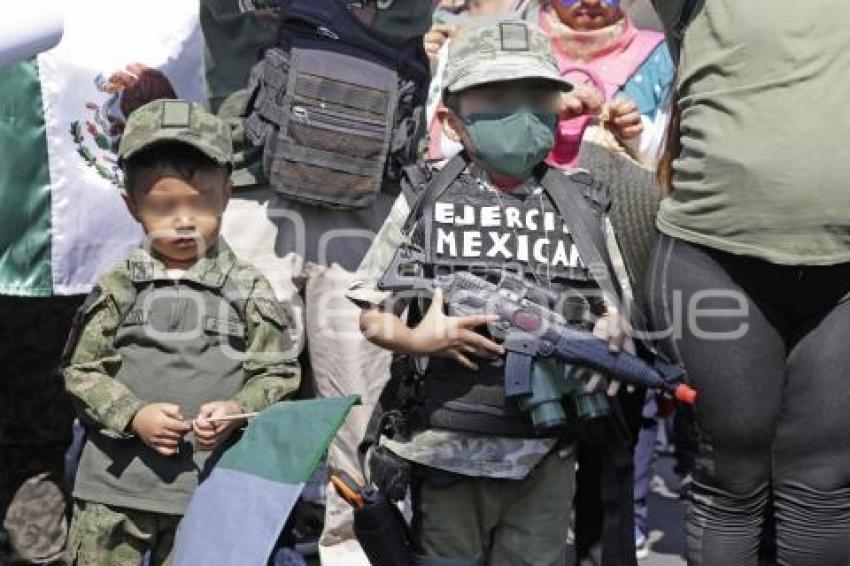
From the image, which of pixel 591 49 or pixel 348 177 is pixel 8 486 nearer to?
pixel 348 177

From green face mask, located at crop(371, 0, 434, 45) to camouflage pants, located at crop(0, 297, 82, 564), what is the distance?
1393mm

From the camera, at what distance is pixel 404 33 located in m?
4.43

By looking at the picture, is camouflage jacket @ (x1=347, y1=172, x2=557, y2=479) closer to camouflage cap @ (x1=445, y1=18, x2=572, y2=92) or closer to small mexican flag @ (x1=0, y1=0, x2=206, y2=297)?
camouflage cap @ (x1=445, y1=18, x2=572, y2=92)

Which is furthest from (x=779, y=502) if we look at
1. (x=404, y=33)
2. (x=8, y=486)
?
(x=8, y=486)

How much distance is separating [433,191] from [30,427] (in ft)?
5.97

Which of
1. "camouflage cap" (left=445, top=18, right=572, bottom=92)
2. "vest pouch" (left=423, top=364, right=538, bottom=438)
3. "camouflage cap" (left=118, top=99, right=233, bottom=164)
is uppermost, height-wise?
"camouflage cap" (left=445, top=18, right=572, bottom=92)

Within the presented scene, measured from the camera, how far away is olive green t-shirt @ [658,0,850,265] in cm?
327

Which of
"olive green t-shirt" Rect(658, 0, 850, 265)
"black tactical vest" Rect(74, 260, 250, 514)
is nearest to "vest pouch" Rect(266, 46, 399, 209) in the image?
"black tactical vest" Rect(74, 260, 250, 514)

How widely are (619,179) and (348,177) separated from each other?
0.74 metres

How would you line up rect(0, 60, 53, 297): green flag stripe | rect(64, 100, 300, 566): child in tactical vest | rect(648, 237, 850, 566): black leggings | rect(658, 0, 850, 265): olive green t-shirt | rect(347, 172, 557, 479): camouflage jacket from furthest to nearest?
rect(0, 60, 53, 297): green flag stripe < rect(64, 100, 300, 566): child in tactical vest < rect(347, 172, 557, 479): camouflage jacket < rect(648, 237, 850, 566): black leggings < rect(658, 0, 850, 265): olive green t-shirt

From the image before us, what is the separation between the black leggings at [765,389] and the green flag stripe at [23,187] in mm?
2076

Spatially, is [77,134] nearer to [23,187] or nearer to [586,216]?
[23,187]

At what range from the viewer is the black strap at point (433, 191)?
3.57 metres

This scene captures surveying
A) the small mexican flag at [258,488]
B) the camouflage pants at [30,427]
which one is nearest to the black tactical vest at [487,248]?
the small mexican flag at [258,488]
